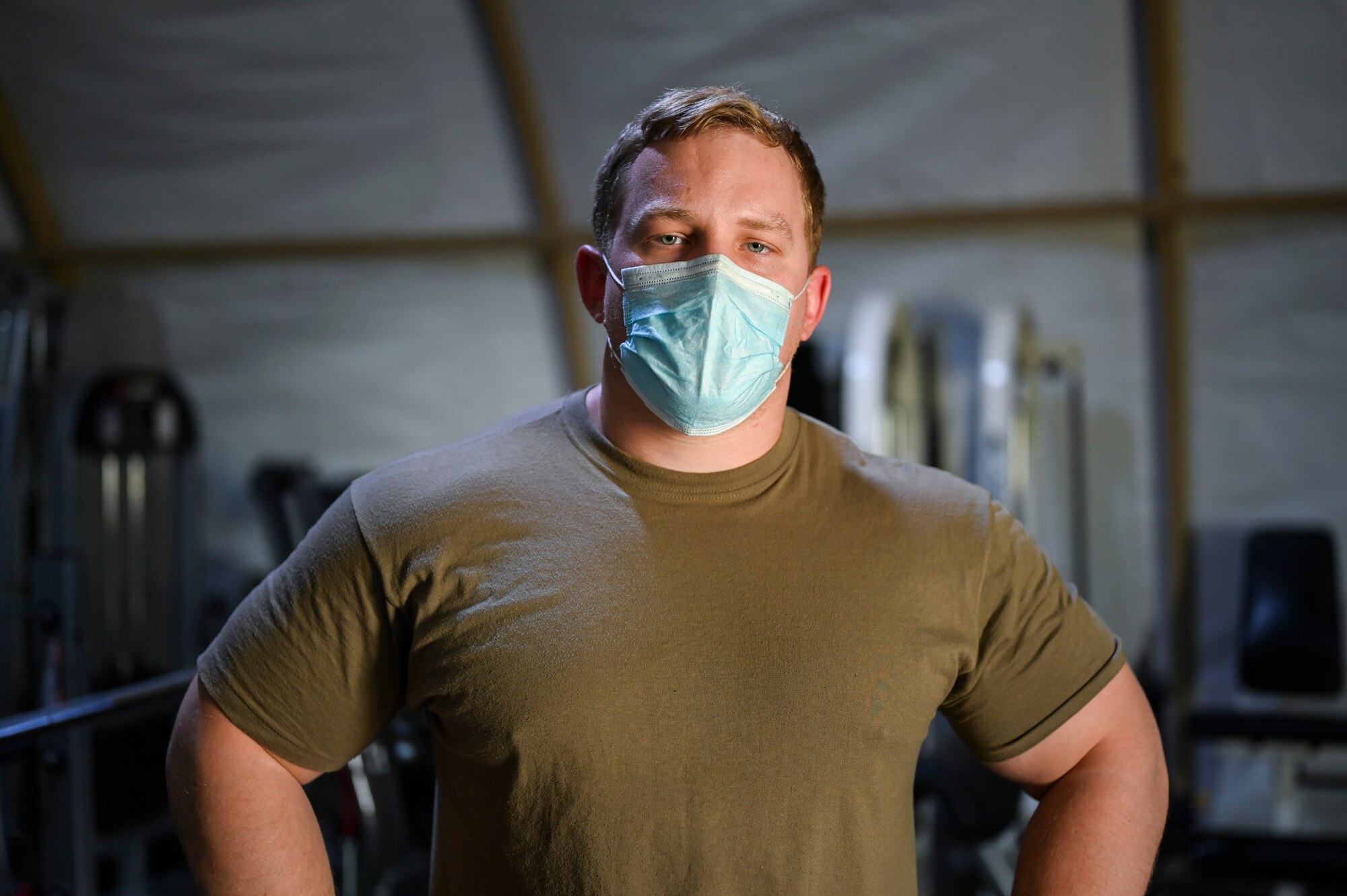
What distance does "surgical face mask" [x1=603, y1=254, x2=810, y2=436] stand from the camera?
1.29 meters

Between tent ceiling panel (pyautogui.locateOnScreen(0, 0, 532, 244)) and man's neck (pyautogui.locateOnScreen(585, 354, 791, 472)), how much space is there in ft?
11.4

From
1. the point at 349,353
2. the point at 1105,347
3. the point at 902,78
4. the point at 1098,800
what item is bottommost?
the point at 1098,800

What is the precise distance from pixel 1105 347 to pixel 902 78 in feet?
4.21

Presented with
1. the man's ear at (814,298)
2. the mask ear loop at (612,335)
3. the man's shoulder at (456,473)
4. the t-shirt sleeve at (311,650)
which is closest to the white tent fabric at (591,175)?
the man's ear at (814,298)

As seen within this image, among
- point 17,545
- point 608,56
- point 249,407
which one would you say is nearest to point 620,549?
point 17,545

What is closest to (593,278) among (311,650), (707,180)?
(707,180)

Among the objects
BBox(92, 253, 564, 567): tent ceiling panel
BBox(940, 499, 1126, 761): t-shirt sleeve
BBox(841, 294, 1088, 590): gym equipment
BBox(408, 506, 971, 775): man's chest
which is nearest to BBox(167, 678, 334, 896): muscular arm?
BBox(408, 506, 971, 775): man's chest

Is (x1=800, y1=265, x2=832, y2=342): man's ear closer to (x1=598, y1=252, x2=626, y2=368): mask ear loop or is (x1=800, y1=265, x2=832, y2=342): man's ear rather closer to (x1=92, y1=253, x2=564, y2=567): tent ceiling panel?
(x1=598, y1=252, x2=626, y2=368): mask ear loop

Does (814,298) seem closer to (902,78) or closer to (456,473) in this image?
(456,473)

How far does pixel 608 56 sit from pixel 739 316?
335 cm

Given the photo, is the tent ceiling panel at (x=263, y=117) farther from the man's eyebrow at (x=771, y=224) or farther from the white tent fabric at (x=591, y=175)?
the man's eyebrow at (x=771, y=224)

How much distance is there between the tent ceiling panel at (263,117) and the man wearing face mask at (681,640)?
135 inches

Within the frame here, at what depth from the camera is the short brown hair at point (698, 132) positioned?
4.28ft

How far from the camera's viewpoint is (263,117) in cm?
466
